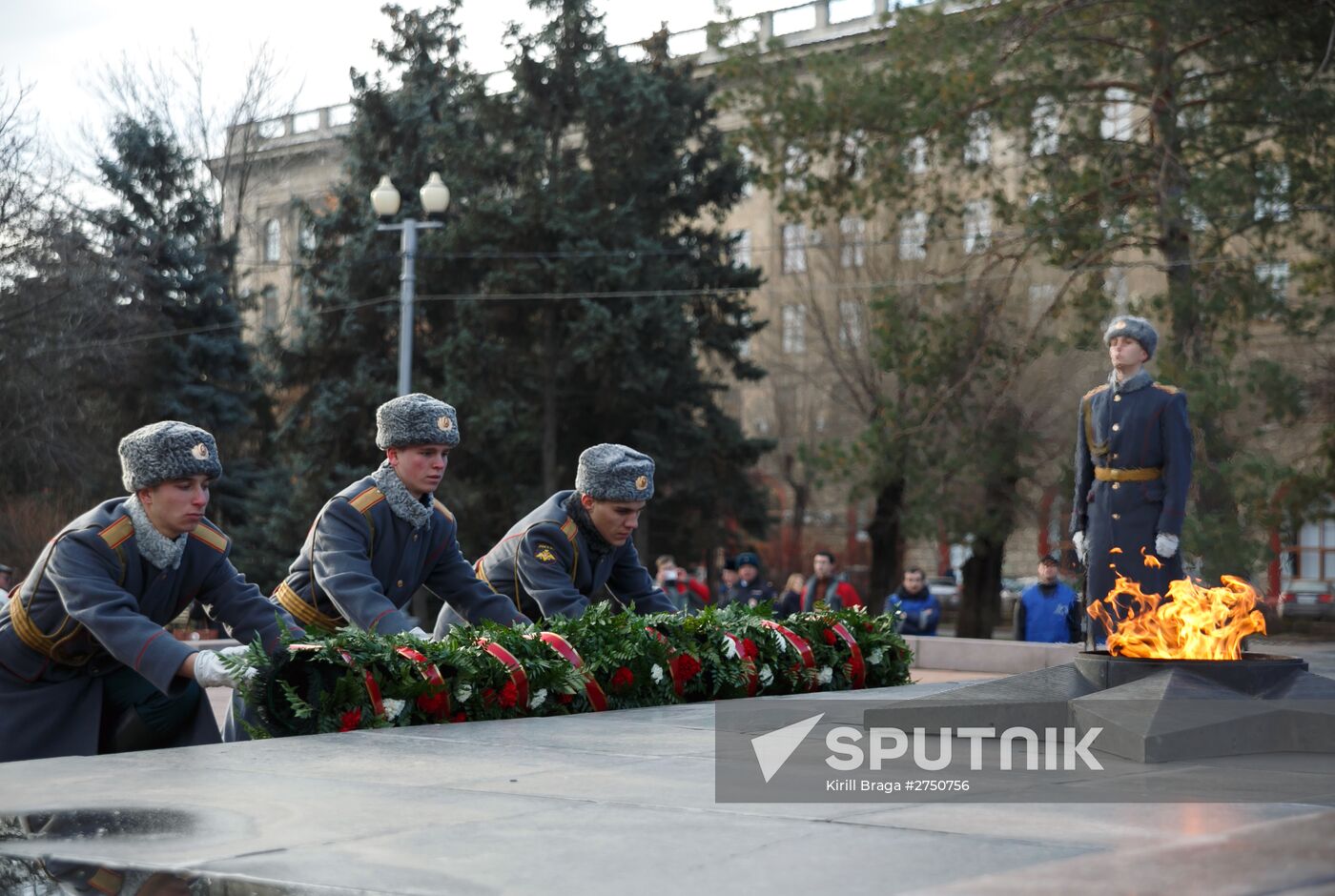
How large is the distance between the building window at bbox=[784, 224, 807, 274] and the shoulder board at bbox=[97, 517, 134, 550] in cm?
3542

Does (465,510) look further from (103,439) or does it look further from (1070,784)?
(1070,784)

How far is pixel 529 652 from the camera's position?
22.2ft

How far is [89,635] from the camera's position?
19.5 ft

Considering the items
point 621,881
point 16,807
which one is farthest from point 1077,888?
point 16,807

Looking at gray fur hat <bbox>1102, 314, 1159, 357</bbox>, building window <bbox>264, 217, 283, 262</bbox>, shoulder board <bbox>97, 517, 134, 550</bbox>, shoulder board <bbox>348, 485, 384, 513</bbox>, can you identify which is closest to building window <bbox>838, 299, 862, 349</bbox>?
building window <bbox>264, 217, 283, 262</bbox>

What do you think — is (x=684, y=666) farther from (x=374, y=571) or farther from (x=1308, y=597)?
(x=1308, y=597)

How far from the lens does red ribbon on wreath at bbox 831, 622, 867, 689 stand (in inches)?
335

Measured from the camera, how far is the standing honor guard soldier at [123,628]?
18.9 ft

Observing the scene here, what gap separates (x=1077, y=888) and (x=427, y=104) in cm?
3405

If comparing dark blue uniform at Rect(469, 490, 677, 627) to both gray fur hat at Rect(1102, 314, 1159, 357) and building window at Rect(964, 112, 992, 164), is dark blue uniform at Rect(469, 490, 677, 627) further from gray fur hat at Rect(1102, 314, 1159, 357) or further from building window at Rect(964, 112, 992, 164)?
building window at Rect(964, 112, 992, 164)

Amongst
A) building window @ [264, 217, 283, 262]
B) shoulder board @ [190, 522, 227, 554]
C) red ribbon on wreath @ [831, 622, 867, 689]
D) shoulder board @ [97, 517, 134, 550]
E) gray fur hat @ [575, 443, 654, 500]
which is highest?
building window @ [264, 217, 283, 262]

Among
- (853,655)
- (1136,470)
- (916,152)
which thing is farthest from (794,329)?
(853,655)

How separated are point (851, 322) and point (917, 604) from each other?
21751 millimetres

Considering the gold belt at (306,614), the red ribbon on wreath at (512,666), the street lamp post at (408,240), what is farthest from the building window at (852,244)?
the red ribbon on wreath at (512,666)
